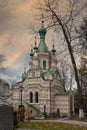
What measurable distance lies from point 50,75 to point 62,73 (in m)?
2.51

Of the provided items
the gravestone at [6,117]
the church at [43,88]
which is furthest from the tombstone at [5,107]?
the church at [43,88]

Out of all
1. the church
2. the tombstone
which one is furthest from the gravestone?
the church

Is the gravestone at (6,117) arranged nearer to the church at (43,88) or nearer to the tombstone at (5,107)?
the tombstone at (5,107)

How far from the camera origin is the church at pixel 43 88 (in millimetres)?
57719

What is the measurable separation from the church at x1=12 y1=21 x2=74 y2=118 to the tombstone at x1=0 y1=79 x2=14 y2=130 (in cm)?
4505

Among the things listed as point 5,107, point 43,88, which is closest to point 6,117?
point 5,107

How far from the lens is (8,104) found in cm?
1002

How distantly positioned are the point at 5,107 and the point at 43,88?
1944 inches

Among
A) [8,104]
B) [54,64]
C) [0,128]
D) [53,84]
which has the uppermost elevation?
[54,64]

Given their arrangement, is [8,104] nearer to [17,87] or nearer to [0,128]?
[0,128]

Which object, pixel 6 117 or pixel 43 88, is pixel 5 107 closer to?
pixel 6 117

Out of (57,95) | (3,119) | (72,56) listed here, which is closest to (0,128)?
(3,119)

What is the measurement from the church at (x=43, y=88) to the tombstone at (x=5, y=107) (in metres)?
45.1


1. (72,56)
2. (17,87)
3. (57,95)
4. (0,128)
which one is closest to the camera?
(0,128)
